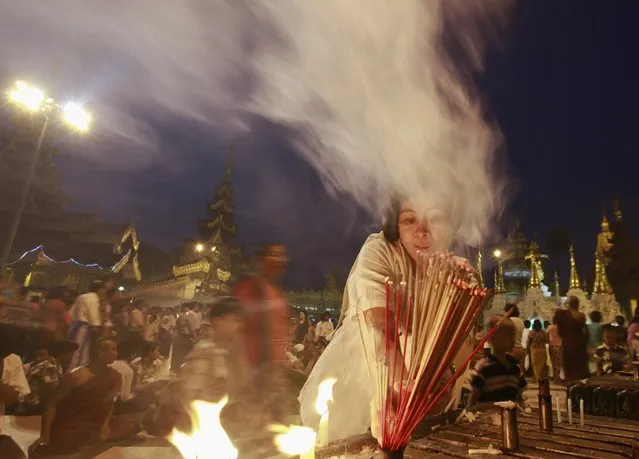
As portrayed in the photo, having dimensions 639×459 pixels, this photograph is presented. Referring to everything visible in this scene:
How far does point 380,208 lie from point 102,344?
4244mm

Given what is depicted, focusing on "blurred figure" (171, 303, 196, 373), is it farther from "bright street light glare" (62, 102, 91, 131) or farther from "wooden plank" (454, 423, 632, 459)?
"wooden plank" (454, 423, 632, 459)

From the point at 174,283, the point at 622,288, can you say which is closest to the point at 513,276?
the point at 622,288

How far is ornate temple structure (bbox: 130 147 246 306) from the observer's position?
21547mm

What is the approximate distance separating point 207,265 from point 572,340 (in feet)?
79.2

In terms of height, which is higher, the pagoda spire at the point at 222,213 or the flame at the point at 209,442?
the pagoda spire at the point at 222,213

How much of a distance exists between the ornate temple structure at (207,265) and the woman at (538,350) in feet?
28.3

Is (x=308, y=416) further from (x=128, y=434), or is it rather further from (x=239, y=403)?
(x=128, y=434)

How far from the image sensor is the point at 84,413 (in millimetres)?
4699

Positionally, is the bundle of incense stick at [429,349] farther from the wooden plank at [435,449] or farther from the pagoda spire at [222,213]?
the pagoda spire at [222,213]

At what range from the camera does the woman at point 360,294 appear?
3107 mm

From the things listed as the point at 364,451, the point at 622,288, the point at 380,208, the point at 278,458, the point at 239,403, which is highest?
the point at 622,288

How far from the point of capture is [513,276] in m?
52.9

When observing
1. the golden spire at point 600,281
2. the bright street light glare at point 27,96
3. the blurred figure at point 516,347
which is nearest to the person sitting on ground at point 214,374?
the blurred figure at point 516,347

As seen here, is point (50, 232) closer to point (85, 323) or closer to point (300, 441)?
point (85, 323)
